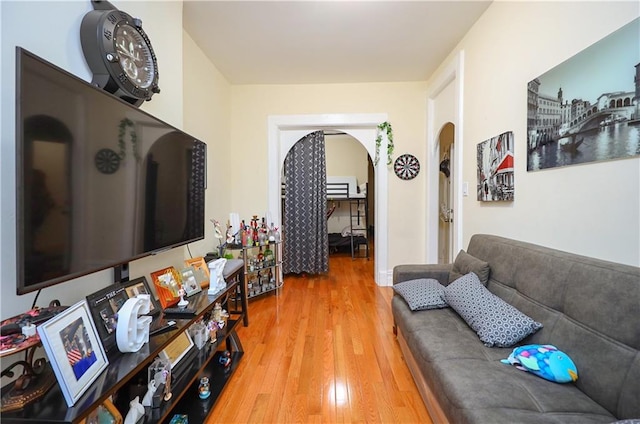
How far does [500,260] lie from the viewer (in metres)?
1.64

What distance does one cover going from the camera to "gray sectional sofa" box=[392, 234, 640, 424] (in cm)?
89

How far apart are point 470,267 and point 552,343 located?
2.20 feet

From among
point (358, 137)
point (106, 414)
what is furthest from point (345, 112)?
point (106, 414)

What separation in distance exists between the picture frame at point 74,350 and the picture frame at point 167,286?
45 centimetres

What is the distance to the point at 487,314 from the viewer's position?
4.58 ft

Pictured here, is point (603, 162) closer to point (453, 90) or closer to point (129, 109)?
point (453, 90)

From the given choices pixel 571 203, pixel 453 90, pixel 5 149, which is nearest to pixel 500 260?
pixel 571 203

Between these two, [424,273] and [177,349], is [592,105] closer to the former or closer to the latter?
[424,273]

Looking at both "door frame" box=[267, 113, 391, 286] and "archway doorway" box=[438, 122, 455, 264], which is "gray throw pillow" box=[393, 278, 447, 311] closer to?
"door frame" box=[267, 113, 391, 286]

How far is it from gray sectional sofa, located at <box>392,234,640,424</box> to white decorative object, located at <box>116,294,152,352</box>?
1.25 meters

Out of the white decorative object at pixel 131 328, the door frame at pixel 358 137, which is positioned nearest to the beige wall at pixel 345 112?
the door frame at pixel 358 137

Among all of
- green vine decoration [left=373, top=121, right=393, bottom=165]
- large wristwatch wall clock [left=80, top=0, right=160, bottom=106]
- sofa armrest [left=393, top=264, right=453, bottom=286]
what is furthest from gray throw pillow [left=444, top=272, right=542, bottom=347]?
large wristwatch wall clock [left=80, top=0, right=160, bottom=106]

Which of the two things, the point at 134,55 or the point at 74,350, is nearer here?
the point at 74,350

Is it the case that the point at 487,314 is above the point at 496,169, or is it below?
below
